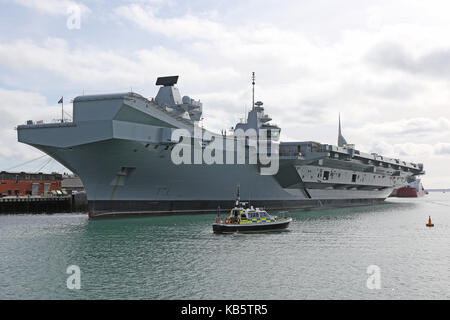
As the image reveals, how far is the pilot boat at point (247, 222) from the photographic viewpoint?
78.7 feet

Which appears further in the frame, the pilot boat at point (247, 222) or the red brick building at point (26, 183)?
the red brick building at point (26, 183)

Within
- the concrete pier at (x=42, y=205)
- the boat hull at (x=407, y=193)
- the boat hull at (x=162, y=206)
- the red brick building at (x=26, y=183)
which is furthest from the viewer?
the boat hull at (x=407, y=193)

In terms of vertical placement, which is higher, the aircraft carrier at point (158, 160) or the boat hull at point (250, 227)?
the aircraft carrier at point (158, 160)

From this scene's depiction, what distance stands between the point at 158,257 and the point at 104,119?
44.5 ft

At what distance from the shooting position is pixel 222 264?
1588 cm

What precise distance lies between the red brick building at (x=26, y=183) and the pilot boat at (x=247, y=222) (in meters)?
42.6

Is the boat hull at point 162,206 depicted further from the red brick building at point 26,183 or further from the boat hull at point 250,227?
the red brick building at point 26,183

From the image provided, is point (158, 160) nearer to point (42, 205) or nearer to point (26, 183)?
point (42, 205)

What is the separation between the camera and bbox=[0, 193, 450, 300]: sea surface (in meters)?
12.4

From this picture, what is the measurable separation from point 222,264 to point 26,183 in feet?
169

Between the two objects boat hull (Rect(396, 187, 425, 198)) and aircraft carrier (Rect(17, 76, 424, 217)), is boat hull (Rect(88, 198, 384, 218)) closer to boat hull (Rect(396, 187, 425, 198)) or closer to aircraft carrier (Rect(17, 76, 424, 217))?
aircraft carrier (Rect(17, 76, 424, 217))

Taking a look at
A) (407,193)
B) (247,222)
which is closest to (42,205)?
(247,222)

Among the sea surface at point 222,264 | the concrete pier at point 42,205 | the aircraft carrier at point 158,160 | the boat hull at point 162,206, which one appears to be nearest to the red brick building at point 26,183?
the concrete pier at point 42,205

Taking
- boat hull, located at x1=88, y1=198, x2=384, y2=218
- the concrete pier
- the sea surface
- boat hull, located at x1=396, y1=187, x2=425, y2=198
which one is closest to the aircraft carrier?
boat hull, located at x1=88, y1=198, x2=384, y2=218
